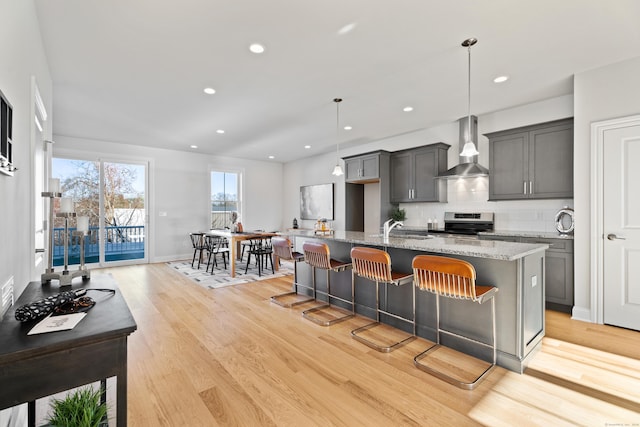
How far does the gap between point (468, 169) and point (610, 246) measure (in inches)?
75.9

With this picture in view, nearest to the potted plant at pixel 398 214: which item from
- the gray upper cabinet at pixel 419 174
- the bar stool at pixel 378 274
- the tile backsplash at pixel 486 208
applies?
the tile backsplash at pixel 486 208

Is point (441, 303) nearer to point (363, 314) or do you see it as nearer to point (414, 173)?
point (363, 314)

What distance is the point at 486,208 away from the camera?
4855mm

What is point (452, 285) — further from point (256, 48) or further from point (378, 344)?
point (256, 48)

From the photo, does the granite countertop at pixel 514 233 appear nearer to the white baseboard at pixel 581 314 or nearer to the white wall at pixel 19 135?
the white baseboard at pixel 581 314

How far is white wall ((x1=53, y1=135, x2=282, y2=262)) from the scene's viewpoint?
254 inches

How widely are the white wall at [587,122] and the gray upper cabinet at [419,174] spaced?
6.51ft

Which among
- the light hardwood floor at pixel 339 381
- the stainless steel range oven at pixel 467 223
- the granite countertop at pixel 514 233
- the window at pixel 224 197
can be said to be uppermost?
the window at pixel 224 197

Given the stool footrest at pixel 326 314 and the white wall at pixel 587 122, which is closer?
the white wall at pixel 587 122

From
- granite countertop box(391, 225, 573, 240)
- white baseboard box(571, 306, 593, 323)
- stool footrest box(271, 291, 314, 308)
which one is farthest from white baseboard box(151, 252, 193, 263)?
white baseboard box(571, 306, 593, 323)

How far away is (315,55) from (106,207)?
232 inches

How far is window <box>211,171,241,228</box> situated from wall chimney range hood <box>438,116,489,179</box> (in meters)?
5.56

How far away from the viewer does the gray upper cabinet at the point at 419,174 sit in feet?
17.2

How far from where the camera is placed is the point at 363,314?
11.5 ft
